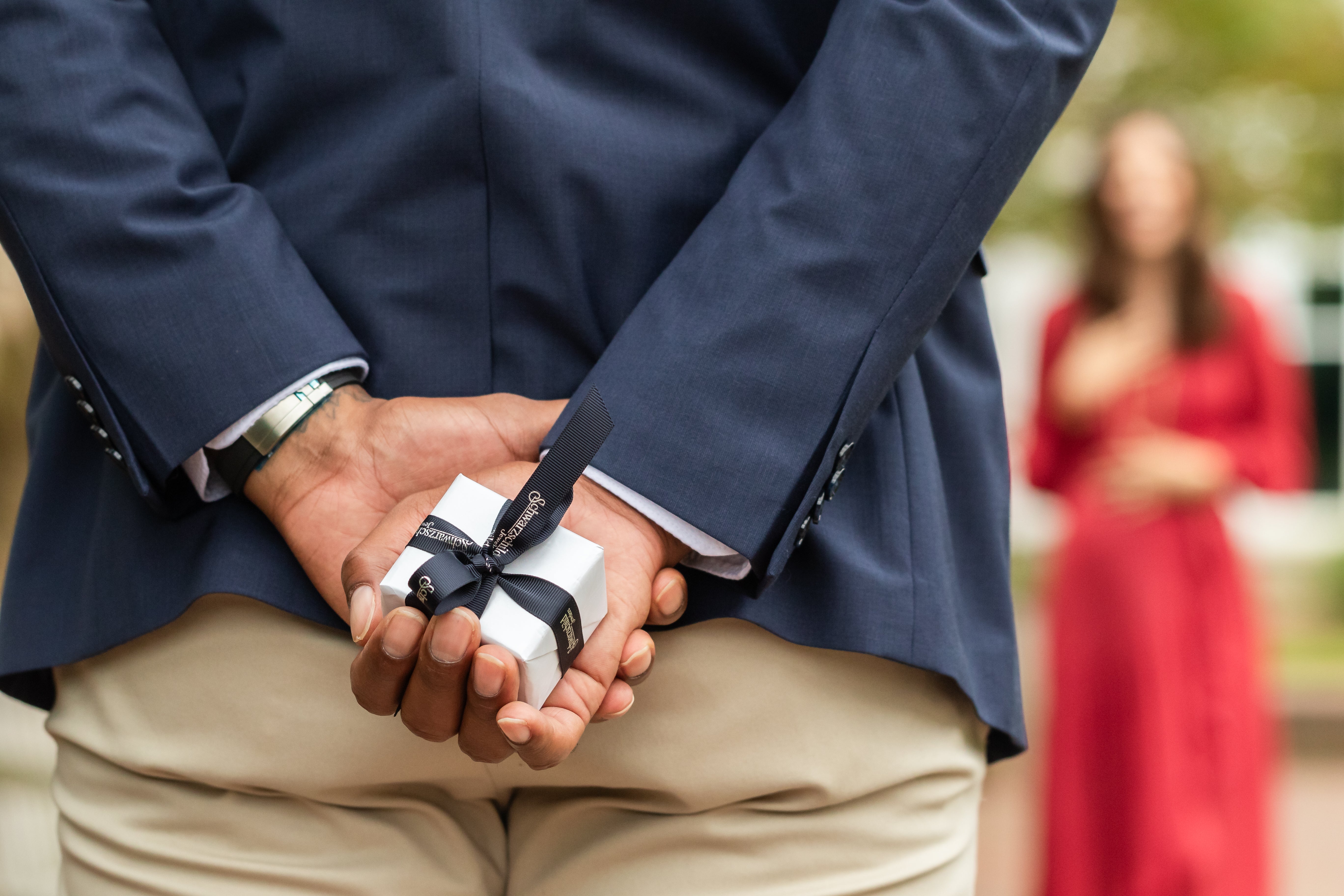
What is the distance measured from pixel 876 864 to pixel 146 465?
0.67m

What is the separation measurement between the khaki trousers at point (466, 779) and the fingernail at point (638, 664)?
0.30 feet

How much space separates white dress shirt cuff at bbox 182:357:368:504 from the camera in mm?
907

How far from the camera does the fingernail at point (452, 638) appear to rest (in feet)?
2.46

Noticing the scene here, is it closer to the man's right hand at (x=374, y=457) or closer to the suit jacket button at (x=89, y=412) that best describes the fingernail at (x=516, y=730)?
the man's right hand at (x=374, y=457)

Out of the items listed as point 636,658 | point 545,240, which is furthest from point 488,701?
point 545,240

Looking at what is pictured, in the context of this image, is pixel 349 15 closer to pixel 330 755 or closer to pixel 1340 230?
pixel 330 755

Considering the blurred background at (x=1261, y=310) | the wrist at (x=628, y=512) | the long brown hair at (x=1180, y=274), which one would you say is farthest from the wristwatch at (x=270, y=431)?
the long brown hair at (x=1180, y=274)

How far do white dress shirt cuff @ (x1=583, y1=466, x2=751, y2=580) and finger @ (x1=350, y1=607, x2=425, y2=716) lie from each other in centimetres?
18

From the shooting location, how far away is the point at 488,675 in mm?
752

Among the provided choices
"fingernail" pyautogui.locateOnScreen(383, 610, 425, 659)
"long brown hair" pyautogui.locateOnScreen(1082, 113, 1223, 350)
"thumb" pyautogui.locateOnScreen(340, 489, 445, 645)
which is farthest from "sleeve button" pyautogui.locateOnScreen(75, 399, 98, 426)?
"long brown hair" pyautogui.locateOnScreen(1082, 113, 1223, 350)

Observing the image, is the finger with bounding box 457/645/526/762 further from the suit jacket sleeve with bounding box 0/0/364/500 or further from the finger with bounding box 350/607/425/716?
the suit jacket sleeve with bounding box 0/0/364/500

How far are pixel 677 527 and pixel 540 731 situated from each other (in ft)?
0.64

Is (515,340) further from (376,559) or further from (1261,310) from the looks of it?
(1261,310)

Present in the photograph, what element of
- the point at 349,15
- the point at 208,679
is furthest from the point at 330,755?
the point at 349,15
